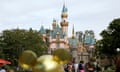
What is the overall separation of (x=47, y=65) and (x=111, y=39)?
6642cm

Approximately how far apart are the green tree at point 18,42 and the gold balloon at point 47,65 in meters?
80.7

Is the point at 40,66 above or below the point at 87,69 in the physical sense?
above

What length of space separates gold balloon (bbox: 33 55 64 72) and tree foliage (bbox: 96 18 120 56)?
2546 inches

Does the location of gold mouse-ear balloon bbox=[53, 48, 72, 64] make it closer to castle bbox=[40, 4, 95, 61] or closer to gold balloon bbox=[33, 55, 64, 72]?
gold balloon bbox=[33, 55, 64, 72]

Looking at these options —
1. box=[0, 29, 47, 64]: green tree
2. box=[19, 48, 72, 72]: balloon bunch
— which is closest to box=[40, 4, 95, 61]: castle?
box=[0, 29, 47, 64]: green tree

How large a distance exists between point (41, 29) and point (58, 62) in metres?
118

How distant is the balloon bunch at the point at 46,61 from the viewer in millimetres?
5283

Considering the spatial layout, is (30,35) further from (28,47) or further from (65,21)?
(65,21)

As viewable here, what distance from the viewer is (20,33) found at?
89562 millimetres

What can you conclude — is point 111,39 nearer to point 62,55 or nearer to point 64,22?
point 64,22

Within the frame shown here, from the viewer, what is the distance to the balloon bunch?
17.3ft

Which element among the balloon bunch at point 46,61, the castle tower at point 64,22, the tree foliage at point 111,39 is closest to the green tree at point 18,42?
the tree foliage at point 111,39

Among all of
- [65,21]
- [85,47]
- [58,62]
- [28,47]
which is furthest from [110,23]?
[58,62]

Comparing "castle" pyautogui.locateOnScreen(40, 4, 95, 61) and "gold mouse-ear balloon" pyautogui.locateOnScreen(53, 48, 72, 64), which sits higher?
"gold mouse-ear balloon" pyautogui.locateOnScreen(53, 48, 72, 64)
